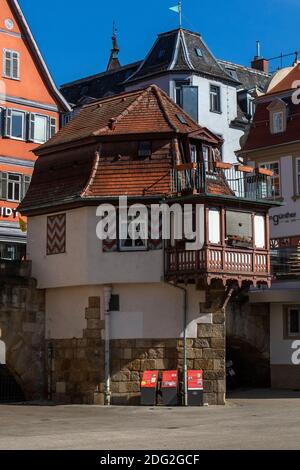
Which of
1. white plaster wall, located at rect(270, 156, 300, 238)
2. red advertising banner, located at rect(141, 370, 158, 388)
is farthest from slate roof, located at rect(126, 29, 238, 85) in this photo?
red advertising banner, located at rect(141, 370, 158, 388)

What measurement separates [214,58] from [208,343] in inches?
1061

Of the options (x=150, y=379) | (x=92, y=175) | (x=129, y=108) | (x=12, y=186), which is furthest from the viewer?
(x=12, y=186)

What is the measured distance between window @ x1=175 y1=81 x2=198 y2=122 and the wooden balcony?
20358mm

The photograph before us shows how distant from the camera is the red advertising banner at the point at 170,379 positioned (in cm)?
2872

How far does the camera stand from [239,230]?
95.1ft

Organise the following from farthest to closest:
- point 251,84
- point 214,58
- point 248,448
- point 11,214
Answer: point 251,84
point 214,58
point 11,214
point 248,448

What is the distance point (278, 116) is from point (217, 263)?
49.4ft

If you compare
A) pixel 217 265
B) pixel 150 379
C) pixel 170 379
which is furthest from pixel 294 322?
pixel 150 379

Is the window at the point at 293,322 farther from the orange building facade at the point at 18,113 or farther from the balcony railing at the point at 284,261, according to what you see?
the orange building facade at the point at 18,113

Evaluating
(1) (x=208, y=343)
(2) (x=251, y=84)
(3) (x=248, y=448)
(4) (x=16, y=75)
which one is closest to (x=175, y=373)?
(1) (x=208, y=343)

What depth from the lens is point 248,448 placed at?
56.6 feet

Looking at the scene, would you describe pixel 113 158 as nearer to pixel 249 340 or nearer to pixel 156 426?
pixel 249 340

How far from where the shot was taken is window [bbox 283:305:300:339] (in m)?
35.6
